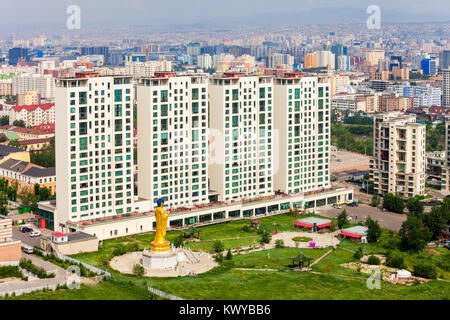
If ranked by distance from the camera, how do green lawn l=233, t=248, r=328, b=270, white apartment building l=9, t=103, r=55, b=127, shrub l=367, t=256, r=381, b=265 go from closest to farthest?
green lawn l=233, t=248, r=328, b=270 < shrub l=367, t=256, r=381, b=265 < white apartment building l=9, t=103, r=55, b=127

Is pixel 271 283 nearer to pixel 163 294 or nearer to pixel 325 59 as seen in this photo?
pixel 163 294

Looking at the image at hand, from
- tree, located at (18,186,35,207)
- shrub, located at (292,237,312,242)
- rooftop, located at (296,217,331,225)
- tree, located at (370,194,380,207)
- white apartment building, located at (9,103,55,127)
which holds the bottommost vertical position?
shrub, located at (292,237,312,242)

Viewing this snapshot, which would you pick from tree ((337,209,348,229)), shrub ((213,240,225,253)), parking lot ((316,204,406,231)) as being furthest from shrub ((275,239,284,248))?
parking lot ((316,204,406,231))

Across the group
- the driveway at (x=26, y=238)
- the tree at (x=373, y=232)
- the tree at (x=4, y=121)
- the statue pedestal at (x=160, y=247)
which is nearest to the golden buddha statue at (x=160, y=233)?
the statue pedestal at (x=160, y=247)

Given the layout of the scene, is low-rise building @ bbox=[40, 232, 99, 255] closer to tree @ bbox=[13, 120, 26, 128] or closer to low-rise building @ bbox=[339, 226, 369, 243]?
low-rise building @ bbox=[339, 226, 369, 243]

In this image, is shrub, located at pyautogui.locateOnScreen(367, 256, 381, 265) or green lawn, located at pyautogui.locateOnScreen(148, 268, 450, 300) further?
shrub, located at pyautogui.locateOnScreen(367, 256, 381, 265)

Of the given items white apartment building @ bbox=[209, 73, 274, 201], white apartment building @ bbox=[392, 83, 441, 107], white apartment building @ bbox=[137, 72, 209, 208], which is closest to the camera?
white apartment building @ bbox=[137, 72, 209, 208]

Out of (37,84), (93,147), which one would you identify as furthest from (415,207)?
(37,84)
